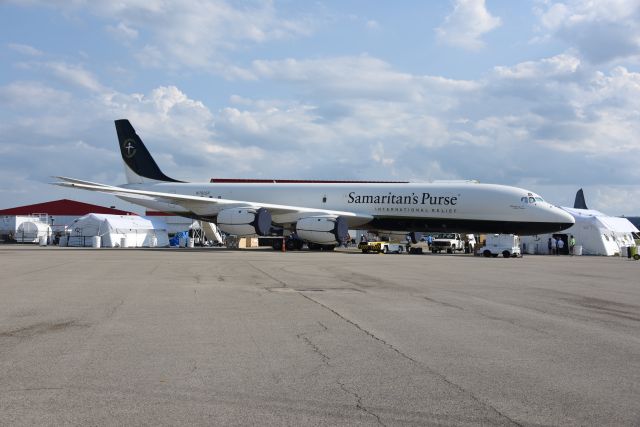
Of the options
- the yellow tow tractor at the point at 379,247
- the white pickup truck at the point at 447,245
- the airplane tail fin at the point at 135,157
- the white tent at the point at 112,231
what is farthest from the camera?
the white tent at the point at 112,231

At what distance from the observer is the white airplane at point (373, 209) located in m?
36.0

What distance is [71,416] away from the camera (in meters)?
4.76

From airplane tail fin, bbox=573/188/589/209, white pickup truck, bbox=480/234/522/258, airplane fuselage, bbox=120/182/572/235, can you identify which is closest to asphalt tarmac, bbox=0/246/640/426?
airplane fuselage, bbox=120/182/572/235

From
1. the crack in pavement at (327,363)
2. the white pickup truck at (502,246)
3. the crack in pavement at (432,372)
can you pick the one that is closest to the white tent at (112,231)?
the white pickup truck at (502,246)

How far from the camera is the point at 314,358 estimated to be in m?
6.97

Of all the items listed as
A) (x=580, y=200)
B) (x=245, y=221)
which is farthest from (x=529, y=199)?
(x=580, y=200)

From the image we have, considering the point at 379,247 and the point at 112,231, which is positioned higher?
the point at 112,231

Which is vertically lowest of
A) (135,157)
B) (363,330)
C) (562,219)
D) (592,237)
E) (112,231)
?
(363,330)

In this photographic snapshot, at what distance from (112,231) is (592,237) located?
36341 millimetres

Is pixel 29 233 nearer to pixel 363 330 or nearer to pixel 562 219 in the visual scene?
pixel 562 219

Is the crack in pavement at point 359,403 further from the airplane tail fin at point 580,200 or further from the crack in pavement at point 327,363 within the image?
the airplane tail fin at point 580,200

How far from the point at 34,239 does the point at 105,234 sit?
14.1 meters

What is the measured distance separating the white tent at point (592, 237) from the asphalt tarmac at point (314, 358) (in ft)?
112

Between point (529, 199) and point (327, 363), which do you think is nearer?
point (327, 363)
